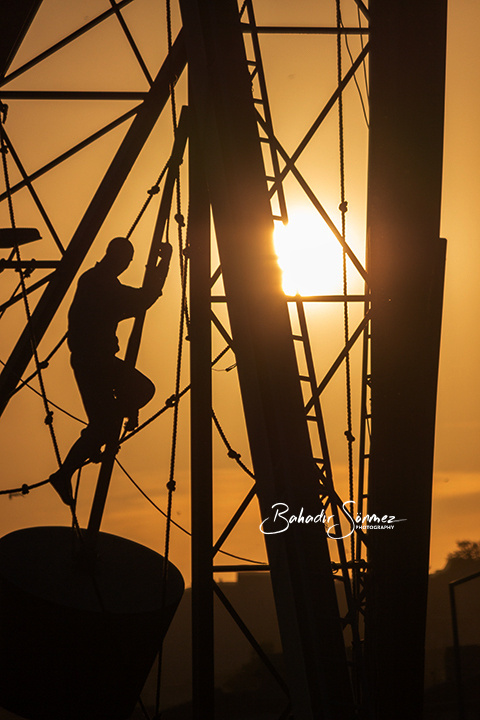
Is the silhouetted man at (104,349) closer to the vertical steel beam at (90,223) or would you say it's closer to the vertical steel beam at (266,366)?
the vertical steel beam at (90,223)

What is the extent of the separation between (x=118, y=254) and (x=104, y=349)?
2.85 ft

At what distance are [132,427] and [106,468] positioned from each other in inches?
23.2

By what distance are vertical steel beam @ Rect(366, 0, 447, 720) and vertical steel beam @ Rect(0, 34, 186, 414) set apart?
4.02 m

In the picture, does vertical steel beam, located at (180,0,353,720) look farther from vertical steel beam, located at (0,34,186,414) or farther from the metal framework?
vertical steel beam, located at (0,34,186,414)

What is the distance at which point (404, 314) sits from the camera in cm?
467

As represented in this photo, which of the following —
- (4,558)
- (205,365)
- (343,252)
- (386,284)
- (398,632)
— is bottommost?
(398,632)

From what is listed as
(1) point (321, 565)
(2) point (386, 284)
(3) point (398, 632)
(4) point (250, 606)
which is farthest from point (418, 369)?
(4) point (250, 606)

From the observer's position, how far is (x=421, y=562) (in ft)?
15.7

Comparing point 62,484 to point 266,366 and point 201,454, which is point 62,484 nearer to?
point 201,454

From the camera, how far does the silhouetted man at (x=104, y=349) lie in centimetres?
716

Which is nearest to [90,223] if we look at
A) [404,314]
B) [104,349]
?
[104,349]

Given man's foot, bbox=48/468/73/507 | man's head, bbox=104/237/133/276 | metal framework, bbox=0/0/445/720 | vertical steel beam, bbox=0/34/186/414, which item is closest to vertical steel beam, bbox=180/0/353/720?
metal framework, bbox=0/0/445/720

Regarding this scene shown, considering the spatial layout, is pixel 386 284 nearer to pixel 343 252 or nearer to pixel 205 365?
pixel 343 252

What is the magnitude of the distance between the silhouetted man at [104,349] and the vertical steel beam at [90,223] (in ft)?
4.07
